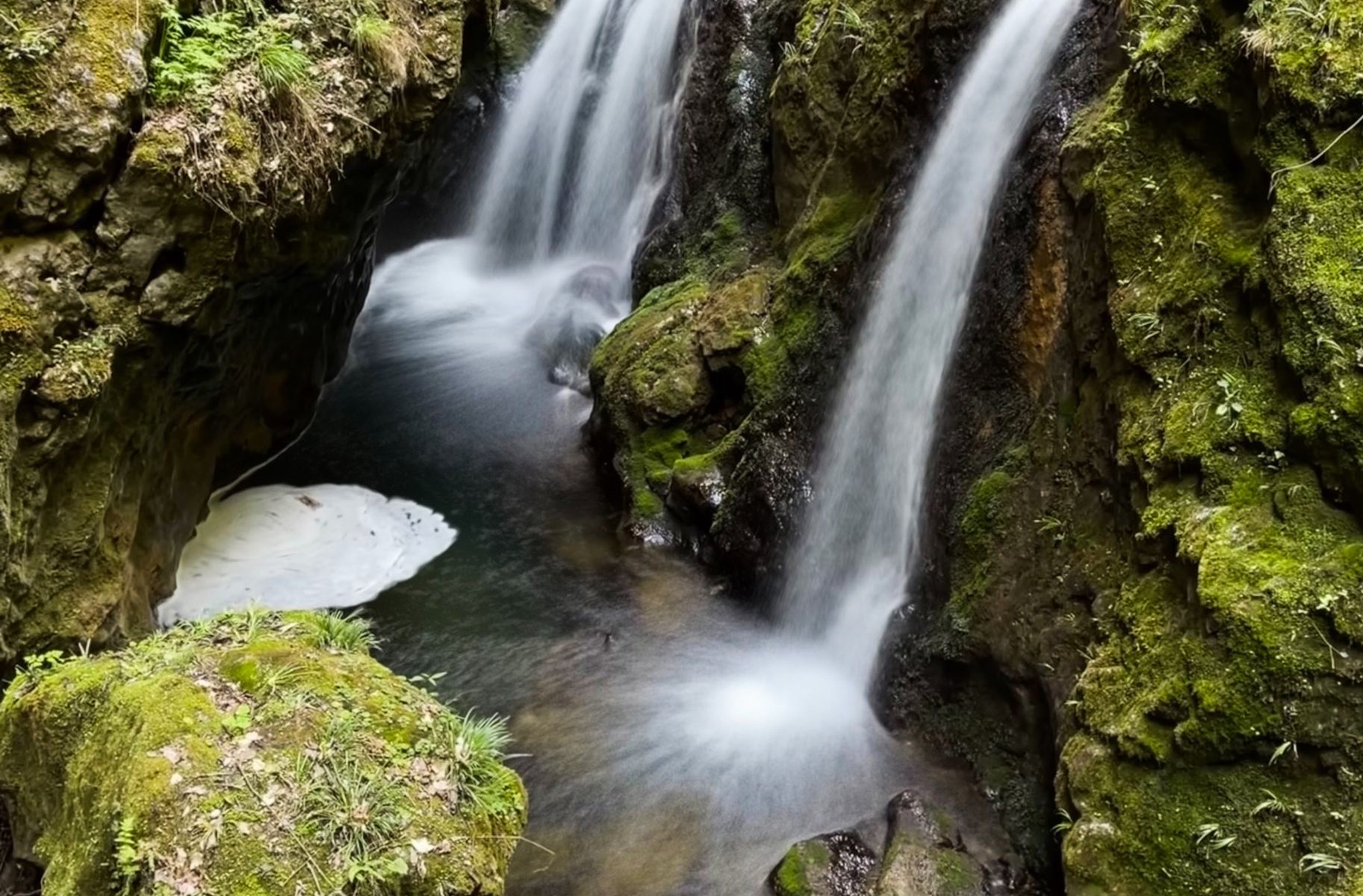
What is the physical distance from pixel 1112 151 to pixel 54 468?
6.27m

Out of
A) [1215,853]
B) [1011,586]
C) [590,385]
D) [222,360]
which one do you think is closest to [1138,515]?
[1011,586]

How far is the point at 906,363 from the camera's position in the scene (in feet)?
23.3

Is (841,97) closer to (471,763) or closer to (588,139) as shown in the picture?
(588,139)

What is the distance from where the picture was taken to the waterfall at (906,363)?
648 centimetres

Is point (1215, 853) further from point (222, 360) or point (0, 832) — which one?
point (222, 360)

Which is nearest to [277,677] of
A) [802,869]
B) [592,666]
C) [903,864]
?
[802,869]

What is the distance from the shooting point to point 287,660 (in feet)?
12.8

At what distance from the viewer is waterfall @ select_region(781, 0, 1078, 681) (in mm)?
6480

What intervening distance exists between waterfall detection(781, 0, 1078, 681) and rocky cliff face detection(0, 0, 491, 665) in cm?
417

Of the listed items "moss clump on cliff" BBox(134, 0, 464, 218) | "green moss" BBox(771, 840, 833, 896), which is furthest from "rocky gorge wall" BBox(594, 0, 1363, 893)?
"moss clump on cliff" BBox(134, 0, 464, 218)

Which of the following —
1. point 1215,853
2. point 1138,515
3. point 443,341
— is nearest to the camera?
point 1215,853

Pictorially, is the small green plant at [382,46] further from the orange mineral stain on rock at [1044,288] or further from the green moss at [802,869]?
the green moss at [802,869]

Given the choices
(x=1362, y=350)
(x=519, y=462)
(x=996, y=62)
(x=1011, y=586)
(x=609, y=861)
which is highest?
(x=996, y=62)

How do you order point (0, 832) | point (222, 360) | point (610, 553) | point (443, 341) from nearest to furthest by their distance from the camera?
point (0, 832), point (222, 360), point (610, 553), point (443, 341)
